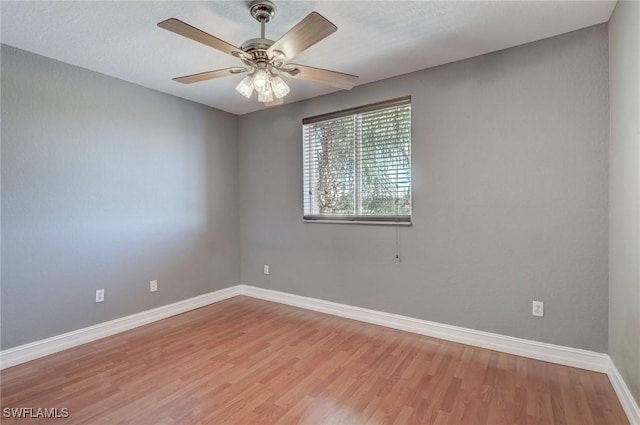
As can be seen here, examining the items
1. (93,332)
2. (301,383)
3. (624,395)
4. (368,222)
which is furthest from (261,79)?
(624,395)

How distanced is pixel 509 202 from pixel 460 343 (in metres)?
1.25

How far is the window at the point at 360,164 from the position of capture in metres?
2.95

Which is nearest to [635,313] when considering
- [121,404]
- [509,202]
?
[509,202]

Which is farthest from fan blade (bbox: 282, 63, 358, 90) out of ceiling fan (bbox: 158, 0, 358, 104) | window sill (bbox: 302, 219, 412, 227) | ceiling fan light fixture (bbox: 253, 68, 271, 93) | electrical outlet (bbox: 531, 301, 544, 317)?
electrical outlet (bbox: 531, 301, 544, 317)

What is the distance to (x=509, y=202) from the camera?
2434 millimetres

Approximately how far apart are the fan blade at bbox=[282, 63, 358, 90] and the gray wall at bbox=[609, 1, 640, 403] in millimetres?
1520

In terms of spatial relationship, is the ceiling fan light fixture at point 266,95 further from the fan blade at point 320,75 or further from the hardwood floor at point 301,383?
the hardwood floor at point 301,383

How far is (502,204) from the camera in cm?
246

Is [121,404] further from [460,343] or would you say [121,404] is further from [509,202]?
[509,202]

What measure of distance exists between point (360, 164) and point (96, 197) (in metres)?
2.51

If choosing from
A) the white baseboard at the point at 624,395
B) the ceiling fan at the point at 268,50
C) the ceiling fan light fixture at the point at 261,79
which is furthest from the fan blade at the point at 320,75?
the white baseboard at the point at 624,395

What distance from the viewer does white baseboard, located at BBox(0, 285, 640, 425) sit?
212 cm

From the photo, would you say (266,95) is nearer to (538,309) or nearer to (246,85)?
(246,85)

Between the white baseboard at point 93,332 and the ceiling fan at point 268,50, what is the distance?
2.35m
